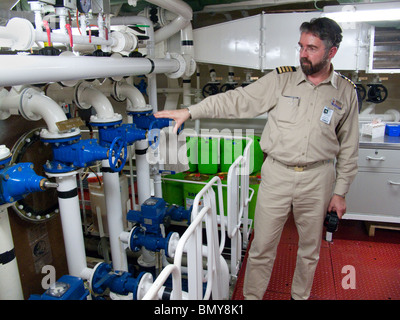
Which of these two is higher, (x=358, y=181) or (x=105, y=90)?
(x=105, y=90)

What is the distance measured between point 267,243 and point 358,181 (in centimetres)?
162

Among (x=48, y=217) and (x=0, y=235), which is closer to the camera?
(x=0, y=235)

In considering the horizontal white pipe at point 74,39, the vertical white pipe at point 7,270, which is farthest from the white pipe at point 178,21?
the vertical white pipe at point 7,270

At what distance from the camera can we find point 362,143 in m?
3.12

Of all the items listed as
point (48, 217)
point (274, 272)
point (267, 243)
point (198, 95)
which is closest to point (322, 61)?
point (267, 243)

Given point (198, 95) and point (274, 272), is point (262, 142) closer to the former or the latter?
point (274, 272)

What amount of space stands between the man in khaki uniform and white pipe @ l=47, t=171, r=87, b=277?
0.62 m

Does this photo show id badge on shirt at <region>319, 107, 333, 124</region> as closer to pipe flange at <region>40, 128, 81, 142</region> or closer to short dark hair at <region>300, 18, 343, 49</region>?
short dark hair at <region>300, 18, 343, 49</region>

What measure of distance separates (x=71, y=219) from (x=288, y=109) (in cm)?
135

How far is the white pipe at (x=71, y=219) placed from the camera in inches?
69.8

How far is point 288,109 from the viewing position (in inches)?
75.4

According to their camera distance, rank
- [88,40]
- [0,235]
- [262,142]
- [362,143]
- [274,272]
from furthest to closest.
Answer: [362,143], [274,272], [262,142], [88,40], [0,235]

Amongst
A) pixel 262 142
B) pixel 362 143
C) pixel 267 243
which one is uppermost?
pixel 262 142

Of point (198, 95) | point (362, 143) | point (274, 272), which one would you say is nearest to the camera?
point (274, 272)
